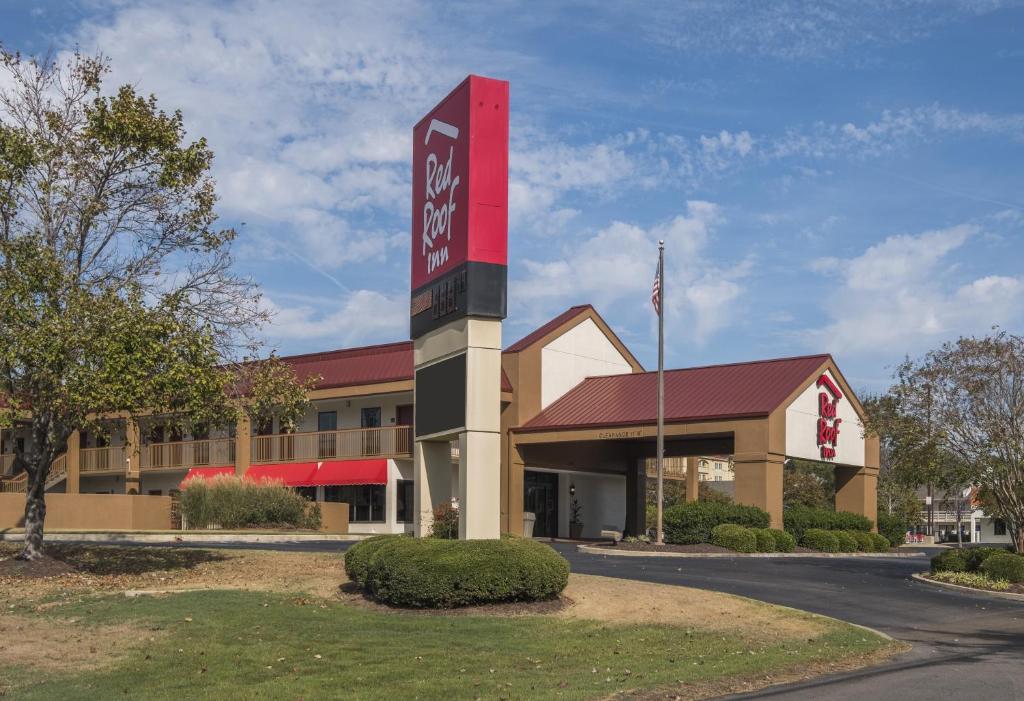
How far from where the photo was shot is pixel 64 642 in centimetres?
1466

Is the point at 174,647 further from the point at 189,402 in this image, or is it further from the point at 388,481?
the point at 388,481

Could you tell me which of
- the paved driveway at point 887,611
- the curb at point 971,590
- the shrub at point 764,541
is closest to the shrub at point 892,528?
the paved driveway at point 887,611

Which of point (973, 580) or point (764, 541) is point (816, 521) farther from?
point (973, 580)

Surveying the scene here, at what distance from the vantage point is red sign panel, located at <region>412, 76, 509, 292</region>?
57.9 feet

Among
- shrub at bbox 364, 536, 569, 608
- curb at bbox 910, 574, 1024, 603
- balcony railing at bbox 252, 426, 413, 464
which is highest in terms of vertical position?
balcony railing at bbox 252, 426, 413, 464

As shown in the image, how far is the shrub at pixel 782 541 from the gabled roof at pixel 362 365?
11.1 meters

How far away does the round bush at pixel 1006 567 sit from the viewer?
2233 cm

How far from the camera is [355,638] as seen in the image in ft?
47.8

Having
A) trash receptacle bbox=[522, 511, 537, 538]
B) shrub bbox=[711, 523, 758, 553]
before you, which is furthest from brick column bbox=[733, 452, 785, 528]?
trash receptacle bbox=[522, 511, 537, 538]

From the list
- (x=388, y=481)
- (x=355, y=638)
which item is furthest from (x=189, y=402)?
(x=388, y=481)

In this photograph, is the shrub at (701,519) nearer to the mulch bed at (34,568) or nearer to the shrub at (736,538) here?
the shrub at (736,538)

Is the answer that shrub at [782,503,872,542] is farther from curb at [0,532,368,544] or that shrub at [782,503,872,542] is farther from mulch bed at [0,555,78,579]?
mulch bed at [0,555,78,579]

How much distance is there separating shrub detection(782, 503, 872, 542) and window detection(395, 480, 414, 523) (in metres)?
13.4

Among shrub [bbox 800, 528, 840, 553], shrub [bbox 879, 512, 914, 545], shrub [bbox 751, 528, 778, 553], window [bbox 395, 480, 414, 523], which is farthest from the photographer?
shrub [bbox 879, 512, 914, 545]
